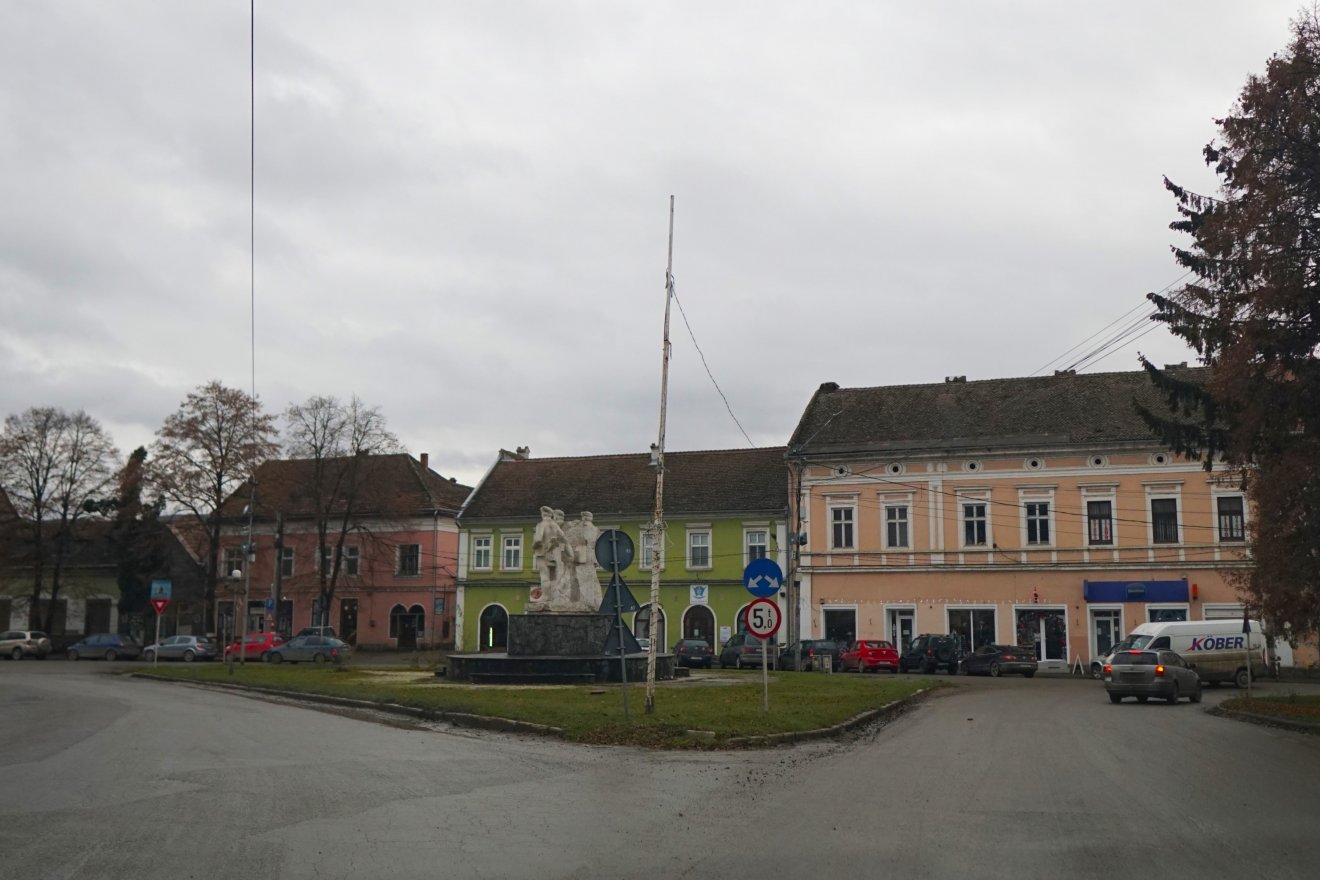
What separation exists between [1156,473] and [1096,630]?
6817mm

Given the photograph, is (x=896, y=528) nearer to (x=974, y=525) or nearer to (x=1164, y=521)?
Result: (x=974, y=525)

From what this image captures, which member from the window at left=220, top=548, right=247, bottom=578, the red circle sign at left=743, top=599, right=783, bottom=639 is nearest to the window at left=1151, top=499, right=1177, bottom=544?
the red circle sign at left=743, top=599, right=783, bottom=639

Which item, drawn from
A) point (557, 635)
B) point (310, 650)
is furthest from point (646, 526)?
point (557, 635)

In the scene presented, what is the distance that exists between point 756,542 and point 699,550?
2989 millimetres

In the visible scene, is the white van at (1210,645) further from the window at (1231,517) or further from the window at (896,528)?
the window at (896,528)

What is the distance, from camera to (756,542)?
5578 centimetres

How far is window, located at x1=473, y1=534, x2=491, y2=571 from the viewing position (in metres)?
60.7

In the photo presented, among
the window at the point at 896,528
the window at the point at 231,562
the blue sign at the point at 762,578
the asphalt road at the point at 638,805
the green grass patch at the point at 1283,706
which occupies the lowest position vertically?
the green grass patch at the point at 1283,706

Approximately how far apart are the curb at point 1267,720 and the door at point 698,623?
31651mm

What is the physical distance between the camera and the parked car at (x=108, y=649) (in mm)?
56688

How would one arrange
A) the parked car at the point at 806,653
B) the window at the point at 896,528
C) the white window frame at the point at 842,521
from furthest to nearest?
the white window frame at the point at 842,521
the window at the point at 896,528
the parked car at the point at 806,653

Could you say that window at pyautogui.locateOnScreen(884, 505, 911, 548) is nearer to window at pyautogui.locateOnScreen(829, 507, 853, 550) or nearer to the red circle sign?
window at pyautogui.locateOnScreen(829, 507, 853, 550)

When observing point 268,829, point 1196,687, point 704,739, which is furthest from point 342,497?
point 268,829

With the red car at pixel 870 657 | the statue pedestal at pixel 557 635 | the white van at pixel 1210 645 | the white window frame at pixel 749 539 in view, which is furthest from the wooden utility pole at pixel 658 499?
the white window frame at pixel 749 539
